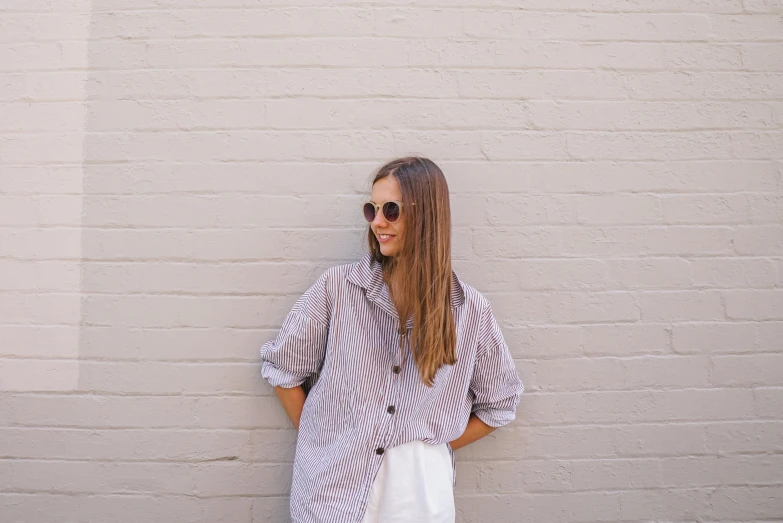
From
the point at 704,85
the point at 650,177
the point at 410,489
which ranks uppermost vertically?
the point at 704,85

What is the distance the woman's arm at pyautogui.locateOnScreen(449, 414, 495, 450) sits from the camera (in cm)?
216

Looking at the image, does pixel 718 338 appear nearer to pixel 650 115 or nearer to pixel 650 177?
pixel 650 177

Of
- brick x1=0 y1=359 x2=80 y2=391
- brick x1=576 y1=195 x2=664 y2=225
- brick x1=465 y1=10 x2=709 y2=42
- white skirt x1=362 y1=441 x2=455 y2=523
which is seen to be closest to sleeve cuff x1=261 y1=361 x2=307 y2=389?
white skirt x1=362 y1=441 x2=455 y2=523

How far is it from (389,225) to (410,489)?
34.2 inches

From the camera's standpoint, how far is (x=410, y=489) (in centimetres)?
189

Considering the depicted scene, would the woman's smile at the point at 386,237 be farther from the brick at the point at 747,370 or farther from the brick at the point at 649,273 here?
the brick at the point at 747,370

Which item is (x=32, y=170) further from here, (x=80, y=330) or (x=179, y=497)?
(x=179, y=497)

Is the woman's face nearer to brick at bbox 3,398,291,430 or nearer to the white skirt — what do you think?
the white skirt

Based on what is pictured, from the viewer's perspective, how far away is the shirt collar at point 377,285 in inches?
78.9

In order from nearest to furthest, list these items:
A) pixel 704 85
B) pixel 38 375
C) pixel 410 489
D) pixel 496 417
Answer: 1. pixel 410 489
2. pixel 496 417
3. pixel 38 375
4. pixel 704 85

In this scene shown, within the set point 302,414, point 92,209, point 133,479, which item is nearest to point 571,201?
point 302,414

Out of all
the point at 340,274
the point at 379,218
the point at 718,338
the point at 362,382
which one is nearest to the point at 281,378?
the point at 362,382

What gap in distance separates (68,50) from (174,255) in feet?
3.03

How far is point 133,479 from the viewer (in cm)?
226
